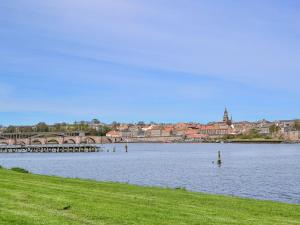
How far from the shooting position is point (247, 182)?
54938 mm

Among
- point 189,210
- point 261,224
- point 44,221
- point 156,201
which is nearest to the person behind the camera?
point 44,221

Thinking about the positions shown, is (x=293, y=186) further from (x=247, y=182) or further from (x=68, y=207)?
(x=68, y=207)

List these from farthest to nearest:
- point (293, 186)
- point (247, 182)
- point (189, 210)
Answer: point (247, 182)
point (293, 186)
point (189, 210)

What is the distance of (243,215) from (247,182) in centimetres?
3770

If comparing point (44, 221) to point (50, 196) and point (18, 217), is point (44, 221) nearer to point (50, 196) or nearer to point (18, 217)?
point (18, 217)

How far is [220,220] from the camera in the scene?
16094mm

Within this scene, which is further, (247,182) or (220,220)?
(247,182)

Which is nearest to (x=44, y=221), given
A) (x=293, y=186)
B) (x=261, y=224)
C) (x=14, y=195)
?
(x=14, y=195)

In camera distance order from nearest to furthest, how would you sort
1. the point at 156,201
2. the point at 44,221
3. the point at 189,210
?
1. the point at 44,221
2. the point at 189,210
3. the point at 156,201

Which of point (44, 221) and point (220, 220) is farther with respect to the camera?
point (220, 220)

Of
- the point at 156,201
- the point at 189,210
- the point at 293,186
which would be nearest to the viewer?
the point at 189,210

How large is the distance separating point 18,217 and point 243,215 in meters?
7.50

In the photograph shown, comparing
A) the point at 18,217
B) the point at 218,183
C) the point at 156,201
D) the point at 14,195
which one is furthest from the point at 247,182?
the point at 18,217

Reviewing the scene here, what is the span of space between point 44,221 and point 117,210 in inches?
124
